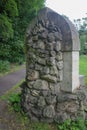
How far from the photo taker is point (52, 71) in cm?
439

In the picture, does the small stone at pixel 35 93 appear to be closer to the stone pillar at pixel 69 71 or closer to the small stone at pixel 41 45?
the stone pillar at pixel 69 71

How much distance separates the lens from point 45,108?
4398mm

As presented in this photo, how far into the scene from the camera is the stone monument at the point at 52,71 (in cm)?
432

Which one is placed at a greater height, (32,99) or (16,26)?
(16,26)

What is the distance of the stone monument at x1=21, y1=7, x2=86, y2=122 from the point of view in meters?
4.32

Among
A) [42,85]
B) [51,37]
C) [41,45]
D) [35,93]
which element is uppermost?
[51,37]

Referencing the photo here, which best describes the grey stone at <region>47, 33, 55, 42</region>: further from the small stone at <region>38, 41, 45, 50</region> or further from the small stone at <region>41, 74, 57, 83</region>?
the small stone at <region>41, 74, 57, 83</region>

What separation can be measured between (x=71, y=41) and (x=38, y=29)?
87cm

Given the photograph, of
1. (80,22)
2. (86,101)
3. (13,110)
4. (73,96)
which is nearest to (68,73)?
(73,96)

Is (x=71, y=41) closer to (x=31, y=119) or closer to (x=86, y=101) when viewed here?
(x=86, y=101)

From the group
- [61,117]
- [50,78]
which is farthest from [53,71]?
[61,117]

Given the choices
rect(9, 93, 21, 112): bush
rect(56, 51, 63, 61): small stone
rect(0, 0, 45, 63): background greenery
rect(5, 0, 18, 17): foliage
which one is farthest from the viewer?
rect(0, 0, 45, 63): background greenery

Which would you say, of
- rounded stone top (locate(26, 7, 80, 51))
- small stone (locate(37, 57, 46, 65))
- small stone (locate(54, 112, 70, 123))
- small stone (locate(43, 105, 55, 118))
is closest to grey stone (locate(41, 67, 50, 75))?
small stone (locate(37, 57, 46, 65))

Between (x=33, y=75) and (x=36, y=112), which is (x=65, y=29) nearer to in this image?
(x=33, y=75)
